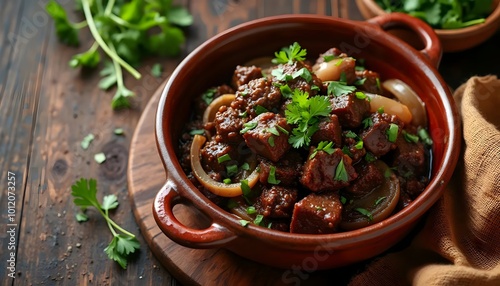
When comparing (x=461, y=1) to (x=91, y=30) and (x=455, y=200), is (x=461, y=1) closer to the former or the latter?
(x=455, y=200)

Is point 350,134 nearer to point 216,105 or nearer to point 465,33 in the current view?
point 216,105

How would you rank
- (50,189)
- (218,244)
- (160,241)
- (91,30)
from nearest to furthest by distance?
(218,244)
(160,241)
(50,189)
(91,30)

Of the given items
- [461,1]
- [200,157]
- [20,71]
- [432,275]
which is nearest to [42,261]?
[200,157]

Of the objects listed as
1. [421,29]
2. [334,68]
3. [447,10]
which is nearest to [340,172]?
[334,68]

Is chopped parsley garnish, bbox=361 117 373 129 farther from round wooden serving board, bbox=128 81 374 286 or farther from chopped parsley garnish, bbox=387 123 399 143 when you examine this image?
round wooden serving board, bbox=128 81 374 286

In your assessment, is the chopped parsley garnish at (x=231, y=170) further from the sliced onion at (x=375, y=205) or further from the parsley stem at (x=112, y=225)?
the parsley stem at (x=112, y=225)
